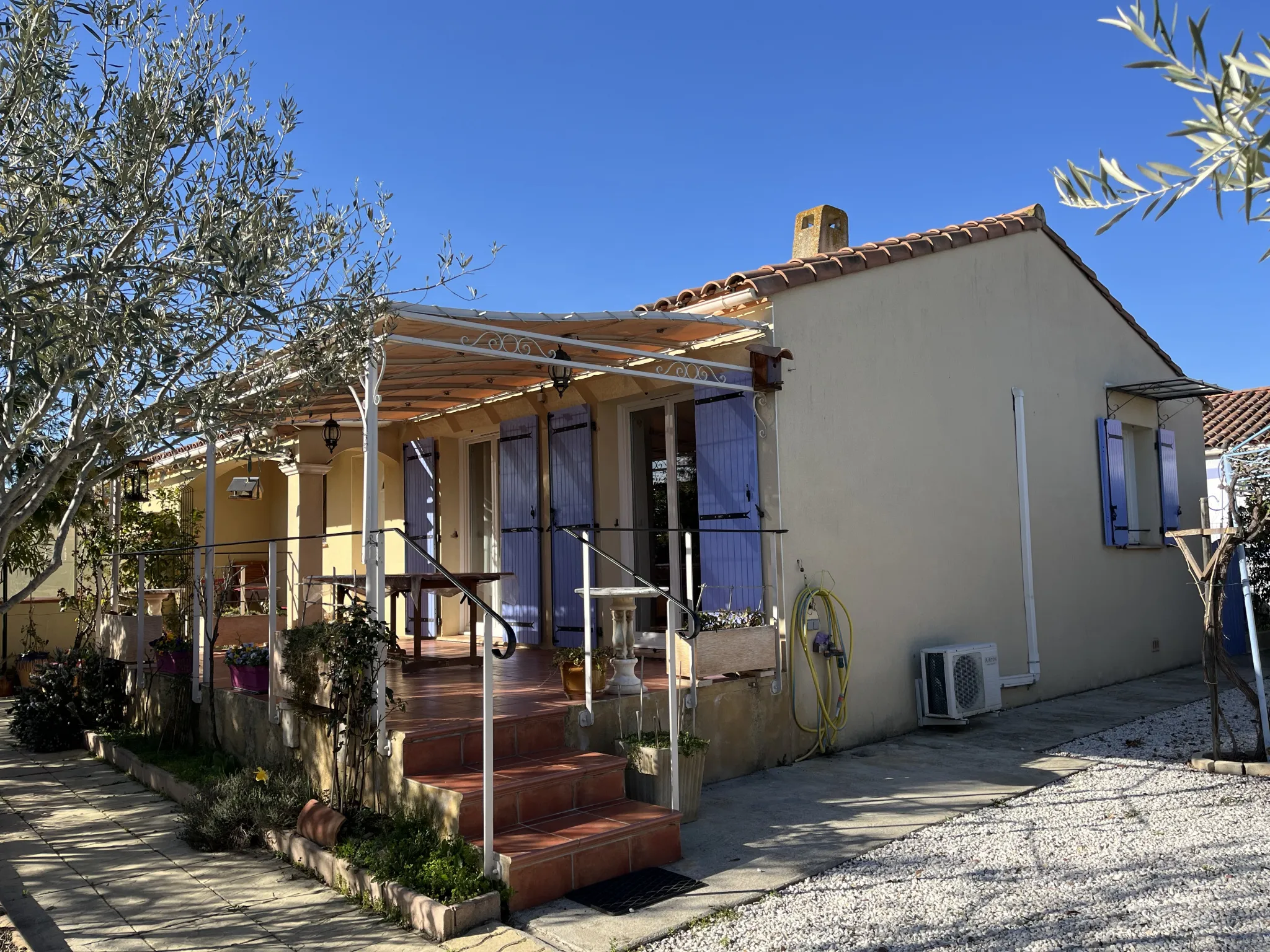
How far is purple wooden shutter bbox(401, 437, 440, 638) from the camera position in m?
10.6

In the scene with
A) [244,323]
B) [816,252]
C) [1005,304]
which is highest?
[816,252]

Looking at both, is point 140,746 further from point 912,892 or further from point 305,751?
point 912,892

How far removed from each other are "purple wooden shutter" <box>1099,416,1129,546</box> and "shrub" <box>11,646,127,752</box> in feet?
33.1

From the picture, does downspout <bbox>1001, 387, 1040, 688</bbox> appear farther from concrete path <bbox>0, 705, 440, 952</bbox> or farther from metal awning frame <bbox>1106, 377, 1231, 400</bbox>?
concrete path <bbox>0, 705, 440, 952</bbox>

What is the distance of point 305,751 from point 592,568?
3.33m

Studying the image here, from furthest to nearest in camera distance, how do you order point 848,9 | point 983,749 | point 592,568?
point 848,9
point 592,568
point 983,749

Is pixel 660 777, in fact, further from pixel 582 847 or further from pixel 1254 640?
pixel 1254 640

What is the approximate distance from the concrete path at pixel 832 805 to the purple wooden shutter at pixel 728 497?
55.4 inches

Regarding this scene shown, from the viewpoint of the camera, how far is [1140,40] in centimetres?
222

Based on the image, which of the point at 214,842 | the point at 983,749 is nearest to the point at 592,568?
the point at 983,749

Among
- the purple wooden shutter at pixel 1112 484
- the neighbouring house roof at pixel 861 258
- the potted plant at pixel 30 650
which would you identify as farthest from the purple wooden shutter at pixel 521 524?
the purple wooden shutter at pixel 1112 484

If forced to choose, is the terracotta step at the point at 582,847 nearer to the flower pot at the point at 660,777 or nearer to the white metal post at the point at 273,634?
the flower pot at the point at 660,777

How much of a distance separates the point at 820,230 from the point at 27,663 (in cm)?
1041

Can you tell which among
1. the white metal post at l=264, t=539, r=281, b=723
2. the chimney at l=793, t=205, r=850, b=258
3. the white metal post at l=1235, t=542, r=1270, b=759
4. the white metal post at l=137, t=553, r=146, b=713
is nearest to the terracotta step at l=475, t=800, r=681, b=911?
the white metal post at l=264, t=539, r=281, b=723
